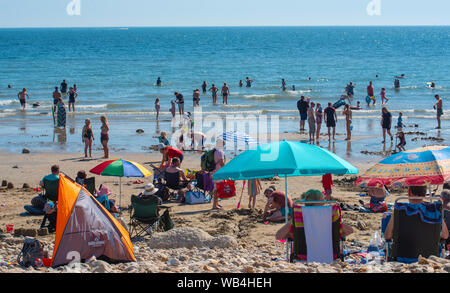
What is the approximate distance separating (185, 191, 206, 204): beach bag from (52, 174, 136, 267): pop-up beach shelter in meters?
4.22

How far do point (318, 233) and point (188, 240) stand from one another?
2.58 metres

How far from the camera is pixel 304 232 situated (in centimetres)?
610

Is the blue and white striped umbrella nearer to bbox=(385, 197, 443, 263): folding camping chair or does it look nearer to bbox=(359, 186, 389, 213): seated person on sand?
bbox=(359, 186, 389, 213): seated person on sand

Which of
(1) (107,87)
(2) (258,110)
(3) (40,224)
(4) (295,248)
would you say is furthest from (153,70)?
(4) (295,248)

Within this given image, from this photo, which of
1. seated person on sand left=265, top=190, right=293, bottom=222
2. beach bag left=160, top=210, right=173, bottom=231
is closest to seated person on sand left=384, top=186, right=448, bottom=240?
seated person on sand left=265, top=190, right=293, bottom=222

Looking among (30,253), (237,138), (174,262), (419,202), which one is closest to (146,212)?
(30,253)

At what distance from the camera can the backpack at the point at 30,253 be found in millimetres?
6938

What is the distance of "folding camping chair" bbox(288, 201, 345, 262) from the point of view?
19.8 feet

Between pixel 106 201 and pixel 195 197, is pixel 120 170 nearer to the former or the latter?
pixel 106 201

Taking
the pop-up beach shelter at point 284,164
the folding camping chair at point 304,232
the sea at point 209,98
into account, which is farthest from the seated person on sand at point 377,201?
the sea at point 209,98

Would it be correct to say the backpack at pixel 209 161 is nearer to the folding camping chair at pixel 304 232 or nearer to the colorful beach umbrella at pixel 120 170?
the colorful beach umbrella at pixel 120 170

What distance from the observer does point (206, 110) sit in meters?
29.4
